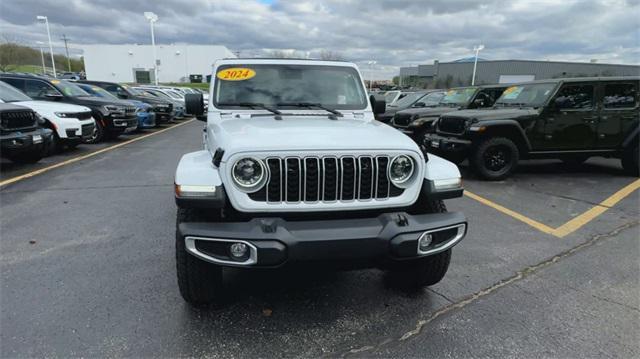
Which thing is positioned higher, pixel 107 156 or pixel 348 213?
pixel 348 213

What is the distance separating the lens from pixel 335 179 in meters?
2.34

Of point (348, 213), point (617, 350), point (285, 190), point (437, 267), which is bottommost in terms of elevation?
point (617, 350)

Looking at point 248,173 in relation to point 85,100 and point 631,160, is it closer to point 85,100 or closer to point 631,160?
point 631,160

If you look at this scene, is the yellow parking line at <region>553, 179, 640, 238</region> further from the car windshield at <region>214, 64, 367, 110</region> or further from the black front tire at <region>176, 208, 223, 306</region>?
the black front tire at <region>176, 208, 223, 306</region>

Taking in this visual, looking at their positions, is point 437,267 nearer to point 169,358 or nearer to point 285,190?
point 285,190

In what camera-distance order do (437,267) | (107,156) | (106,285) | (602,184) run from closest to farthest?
1. (437,267)
2. (106,285)
3. (602,184)
4. (107,156)

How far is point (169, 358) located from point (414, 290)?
184cm

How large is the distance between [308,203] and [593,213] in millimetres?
4582

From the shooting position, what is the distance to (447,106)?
34.3ft

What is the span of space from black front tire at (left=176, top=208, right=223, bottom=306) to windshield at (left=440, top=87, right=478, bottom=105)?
9.18 meters

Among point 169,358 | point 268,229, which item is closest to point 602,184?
point 268,229

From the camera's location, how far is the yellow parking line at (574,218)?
441 centimetres

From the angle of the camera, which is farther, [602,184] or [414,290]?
[602,184]

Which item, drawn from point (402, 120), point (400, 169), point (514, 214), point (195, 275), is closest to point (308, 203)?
point (400, 169)
